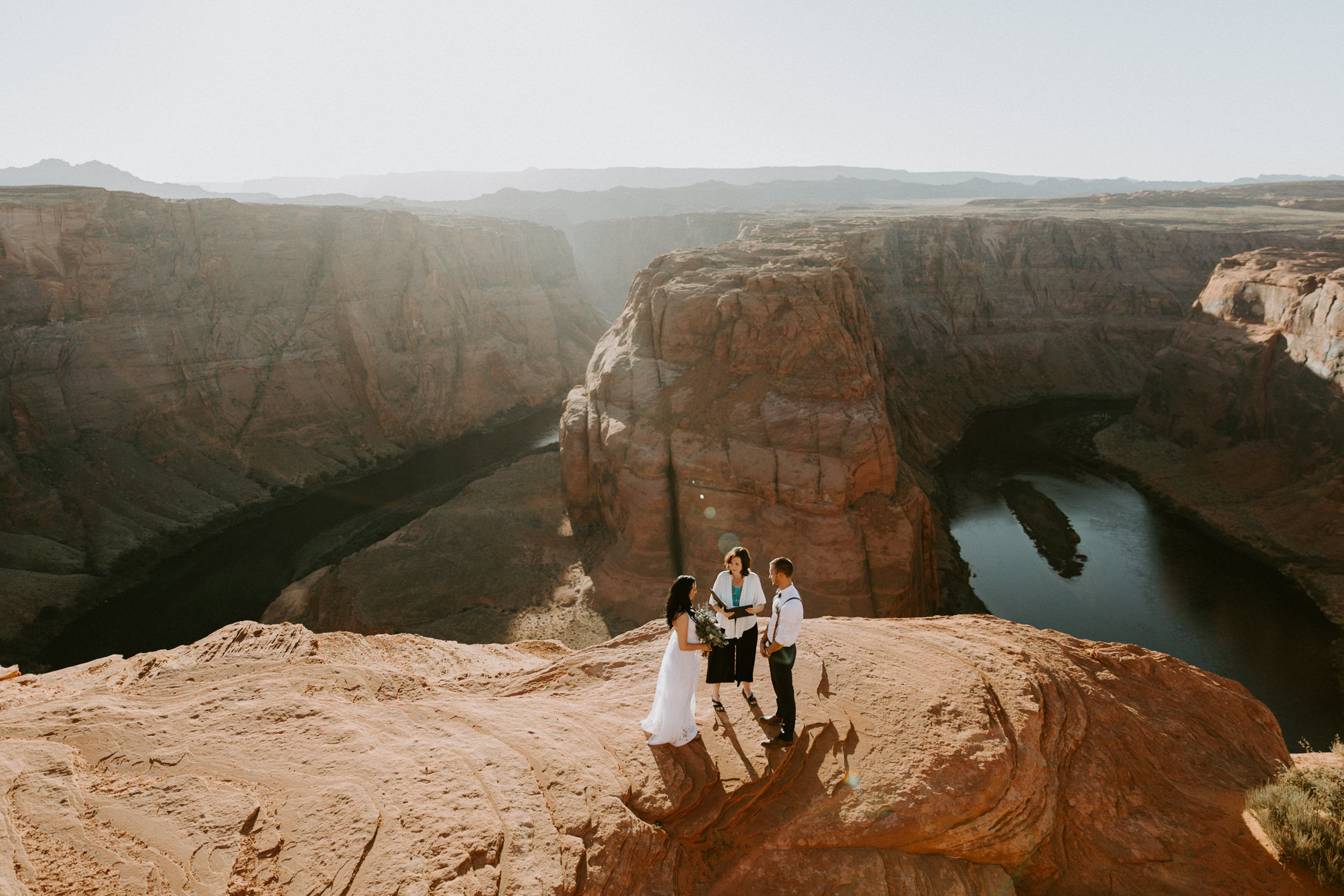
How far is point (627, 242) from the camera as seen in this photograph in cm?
10656

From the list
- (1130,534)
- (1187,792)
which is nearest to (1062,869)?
(1187,792)

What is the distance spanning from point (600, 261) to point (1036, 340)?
74552mm

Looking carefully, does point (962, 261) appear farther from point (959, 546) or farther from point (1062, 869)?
point (1062, 869)

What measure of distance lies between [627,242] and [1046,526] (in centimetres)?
8611

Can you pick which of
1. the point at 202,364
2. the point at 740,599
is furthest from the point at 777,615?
the point at 202,364

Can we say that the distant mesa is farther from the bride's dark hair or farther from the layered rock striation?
the bride's dark hair

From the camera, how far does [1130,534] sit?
32.6 m

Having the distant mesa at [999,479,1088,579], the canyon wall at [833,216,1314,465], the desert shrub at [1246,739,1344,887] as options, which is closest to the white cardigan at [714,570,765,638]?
the desert shrub at [1246,739,1344,887]

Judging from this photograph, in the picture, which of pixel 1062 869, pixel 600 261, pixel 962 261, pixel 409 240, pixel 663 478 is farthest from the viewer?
pixel 600 261

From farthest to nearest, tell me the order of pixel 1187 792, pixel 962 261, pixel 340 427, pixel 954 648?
pixel 962 261 < pixel 340 427 < pixel 954 648 < pixel 1187 792

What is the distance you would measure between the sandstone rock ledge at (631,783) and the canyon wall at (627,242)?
8466 centimetres

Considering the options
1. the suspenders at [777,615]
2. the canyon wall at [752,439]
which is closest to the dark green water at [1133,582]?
the canyon wall at [752,439]

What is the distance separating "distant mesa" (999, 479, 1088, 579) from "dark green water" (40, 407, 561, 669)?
99.0 feet

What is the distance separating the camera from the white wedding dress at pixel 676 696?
6.76 m
